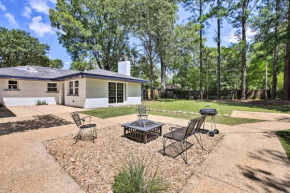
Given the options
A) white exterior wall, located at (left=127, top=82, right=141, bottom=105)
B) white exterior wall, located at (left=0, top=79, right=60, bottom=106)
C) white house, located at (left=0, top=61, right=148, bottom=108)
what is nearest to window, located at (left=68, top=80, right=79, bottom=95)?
white house, located at (left=0, top=61, right=148, bottom=108)

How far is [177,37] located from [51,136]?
18.3m

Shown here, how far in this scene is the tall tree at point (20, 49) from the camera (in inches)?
944

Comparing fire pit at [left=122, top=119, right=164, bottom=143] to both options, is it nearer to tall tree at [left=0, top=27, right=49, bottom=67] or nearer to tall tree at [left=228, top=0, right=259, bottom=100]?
tall tree at [left=228, top=0, right=259, bottom=100]

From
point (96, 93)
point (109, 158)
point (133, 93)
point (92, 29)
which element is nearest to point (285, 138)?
point (109, 158)

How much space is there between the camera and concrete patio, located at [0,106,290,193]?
213 centimetres

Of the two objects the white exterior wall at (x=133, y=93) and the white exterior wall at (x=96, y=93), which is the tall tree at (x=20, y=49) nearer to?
the white exterior wall at (x=96, y=93)

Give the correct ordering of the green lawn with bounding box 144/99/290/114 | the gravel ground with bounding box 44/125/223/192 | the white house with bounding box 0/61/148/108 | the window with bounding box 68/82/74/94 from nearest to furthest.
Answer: the gravel ground with bounding box 44/125/223/192
the green lawn with bounding box 144/99/290/114
the white house with bounding box 0/61/148/108
the window with bounding box 68/82/74/94

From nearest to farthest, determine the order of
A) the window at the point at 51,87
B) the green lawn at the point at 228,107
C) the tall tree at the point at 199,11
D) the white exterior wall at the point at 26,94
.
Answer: the green lawn at the point at 228,107
the white exterior wall at the point at 26,94
the window at the point at 51,87
the tall tree at the point at 199,11

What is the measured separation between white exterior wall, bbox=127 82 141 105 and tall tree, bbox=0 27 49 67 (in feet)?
79.6

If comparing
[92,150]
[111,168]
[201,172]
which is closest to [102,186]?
[111,168]

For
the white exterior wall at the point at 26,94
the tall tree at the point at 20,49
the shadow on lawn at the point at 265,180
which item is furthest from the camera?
the tall tree at the point at 20,49

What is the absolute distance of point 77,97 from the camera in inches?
467

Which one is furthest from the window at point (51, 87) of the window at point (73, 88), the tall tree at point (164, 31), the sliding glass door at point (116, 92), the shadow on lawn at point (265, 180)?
the shadow on lawn at point (265, 180)

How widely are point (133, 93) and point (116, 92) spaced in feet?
7.01
